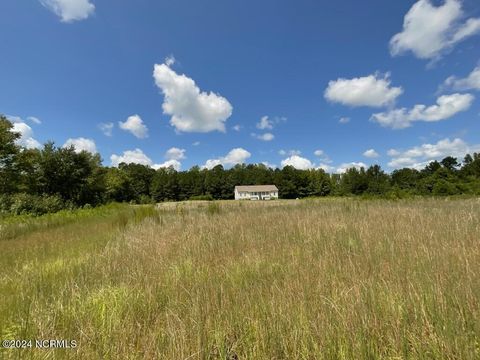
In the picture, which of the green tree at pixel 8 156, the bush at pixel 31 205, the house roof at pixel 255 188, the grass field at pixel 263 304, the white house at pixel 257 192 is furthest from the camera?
the house roof at pixel 255 188

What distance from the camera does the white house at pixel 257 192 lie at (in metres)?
79.7

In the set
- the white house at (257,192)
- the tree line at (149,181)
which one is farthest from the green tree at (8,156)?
the white house at (257,192)

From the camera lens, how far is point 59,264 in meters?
3.91

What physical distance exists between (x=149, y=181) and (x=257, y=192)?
38748 millimetres

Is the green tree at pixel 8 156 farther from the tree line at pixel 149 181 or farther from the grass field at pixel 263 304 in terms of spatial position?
the grass field at pixel 263 304

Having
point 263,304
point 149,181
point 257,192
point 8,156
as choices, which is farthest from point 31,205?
point 149,181

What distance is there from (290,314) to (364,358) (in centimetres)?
60

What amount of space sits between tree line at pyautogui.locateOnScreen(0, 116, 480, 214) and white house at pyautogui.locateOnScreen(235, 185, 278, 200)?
457cm

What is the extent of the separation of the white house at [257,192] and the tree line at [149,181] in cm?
457

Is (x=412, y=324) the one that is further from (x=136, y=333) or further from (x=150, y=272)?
(x=150, y=272)

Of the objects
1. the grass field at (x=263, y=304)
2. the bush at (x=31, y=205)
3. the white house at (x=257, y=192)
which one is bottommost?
the grass field at (x=263, y=304)

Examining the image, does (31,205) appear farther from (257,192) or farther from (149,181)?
(149,181)

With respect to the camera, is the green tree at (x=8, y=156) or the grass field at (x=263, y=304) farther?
the green tree at (x=8, y=156)

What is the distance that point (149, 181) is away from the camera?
8750 cm
